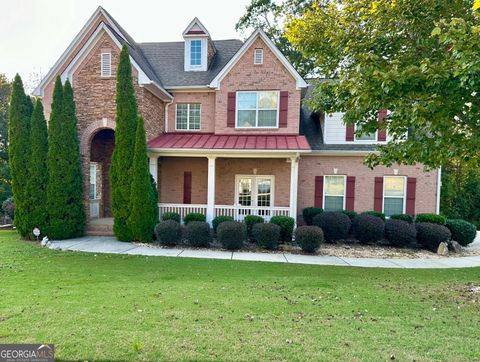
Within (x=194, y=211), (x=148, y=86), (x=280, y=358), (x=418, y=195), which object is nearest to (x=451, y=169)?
(x=418, y=195)

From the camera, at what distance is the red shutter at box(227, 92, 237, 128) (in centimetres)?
1323

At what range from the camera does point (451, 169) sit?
20.6m

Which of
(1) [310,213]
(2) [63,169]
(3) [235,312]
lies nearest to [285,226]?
(1) [310,213]

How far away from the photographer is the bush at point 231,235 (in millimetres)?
10039

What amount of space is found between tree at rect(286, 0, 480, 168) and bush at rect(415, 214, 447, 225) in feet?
22.8

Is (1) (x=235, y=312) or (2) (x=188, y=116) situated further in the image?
(2) (x=188, y=116)

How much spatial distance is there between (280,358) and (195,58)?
1448 centimetres

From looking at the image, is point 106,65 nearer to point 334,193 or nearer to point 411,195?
point 334,193

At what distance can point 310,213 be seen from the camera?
12.9 m

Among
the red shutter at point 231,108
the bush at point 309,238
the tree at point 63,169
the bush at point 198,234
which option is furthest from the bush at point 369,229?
the tree at point 63,169

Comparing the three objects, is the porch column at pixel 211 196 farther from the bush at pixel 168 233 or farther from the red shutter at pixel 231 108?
the red shutter at pixel 231 108

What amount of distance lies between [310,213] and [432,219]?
4.93m

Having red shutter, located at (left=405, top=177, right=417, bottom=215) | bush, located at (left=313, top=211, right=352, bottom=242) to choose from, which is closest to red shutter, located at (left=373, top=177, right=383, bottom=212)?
red shutter, located at (left=405, top=177, right=417, bottom=215)

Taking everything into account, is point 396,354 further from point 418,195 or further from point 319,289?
point 418,195
